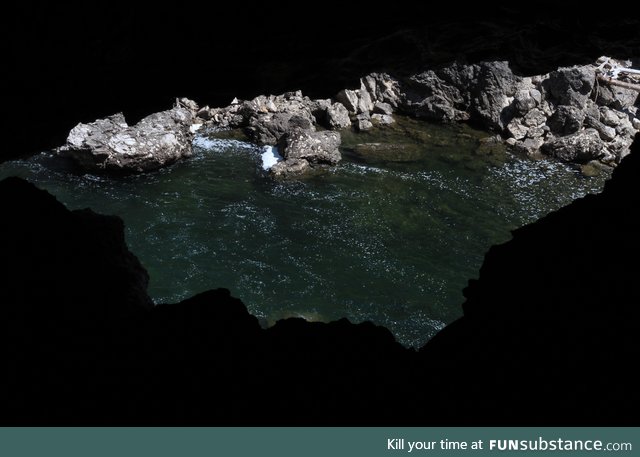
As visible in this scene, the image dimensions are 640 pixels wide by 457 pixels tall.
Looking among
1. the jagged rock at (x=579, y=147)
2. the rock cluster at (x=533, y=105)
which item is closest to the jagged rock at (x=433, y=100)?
the rock cluster at (x=533, y=105)

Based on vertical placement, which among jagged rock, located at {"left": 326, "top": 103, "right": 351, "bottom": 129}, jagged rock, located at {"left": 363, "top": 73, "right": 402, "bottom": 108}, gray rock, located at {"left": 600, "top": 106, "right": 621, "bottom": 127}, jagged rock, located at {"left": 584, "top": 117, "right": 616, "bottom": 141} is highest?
jagged rock, located at {"left": 363, "top": 73, "right": 402, "bottom": 108}

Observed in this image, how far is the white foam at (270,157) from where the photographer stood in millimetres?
24748

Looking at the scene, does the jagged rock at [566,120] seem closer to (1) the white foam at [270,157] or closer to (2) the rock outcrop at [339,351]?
(1) the white foam at [270,157]

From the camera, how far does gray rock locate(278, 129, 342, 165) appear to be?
24.7 metres

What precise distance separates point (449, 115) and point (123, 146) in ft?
67.9

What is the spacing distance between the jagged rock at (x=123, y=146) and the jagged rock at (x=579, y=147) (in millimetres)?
21355

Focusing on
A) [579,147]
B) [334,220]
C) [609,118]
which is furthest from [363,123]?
[609,118]

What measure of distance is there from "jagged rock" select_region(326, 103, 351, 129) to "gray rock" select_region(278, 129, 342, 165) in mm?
4669

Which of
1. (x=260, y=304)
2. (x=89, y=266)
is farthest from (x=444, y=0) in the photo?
(x=260, y=304)

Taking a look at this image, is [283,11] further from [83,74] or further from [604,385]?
[604,385]

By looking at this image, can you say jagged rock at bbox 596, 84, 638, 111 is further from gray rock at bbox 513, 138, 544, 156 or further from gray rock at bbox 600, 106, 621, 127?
gray rock at bbox 513, 138, 544, 156

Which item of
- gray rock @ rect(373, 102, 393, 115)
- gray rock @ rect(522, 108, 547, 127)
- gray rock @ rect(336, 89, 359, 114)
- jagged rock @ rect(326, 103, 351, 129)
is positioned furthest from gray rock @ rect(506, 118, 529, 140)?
jagged rock @ rect(326, 103, 351, 129)

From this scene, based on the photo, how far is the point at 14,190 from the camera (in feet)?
25.5

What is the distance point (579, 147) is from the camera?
2750 cm
